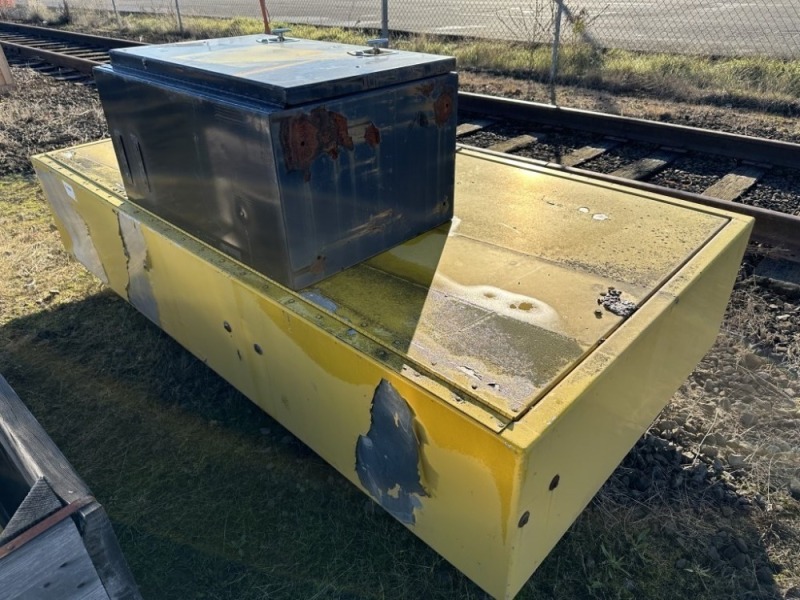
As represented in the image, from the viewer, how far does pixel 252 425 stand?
2746 mm

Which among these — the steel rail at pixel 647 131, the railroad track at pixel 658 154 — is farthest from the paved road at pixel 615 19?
the railroad track at pixel 658 154

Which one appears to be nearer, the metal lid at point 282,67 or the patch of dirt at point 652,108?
the metal lid at point 282,67

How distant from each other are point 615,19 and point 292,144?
43.7 ft

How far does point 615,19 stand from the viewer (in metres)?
13.1

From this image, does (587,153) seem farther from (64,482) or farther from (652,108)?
(64,482)

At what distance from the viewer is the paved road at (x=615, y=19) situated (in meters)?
10.2

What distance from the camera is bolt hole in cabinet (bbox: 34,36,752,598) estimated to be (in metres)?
1.63

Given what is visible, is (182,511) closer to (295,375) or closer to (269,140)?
(295,375)

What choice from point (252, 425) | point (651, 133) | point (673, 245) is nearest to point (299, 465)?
point (252, 425)

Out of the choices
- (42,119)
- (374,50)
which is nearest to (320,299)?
(374,50)

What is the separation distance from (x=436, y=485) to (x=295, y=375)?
64 cm

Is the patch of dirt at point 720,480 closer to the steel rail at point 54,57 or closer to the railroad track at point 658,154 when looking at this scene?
the railroad track at point 658,154

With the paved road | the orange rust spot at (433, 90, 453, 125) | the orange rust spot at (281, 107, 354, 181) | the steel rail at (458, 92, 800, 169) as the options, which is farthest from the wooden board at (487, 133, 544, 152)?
the paved road

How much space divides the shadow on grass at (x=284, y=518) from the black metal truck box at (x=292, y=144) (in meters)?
0.86
